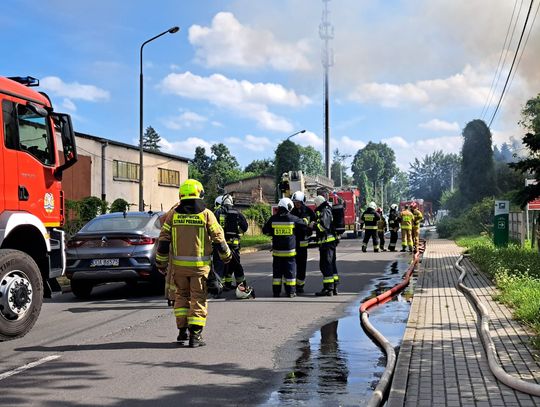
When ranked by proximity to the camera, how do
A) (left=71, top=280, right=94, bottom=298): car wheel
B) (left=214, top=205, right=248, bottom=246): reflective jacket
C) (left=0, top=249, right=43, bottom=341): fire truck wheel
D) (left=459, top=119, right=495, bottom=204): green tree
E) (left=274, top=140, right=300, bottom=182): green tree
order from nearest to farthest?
(left=0, top=249, right=43, bottom=341): fire truck wheel < (left=71, top=280, right=94, bottom=298): car wheel < (left=214, top=205, right=248, bottom=246): reflective jacket < (left=459, top=119, right=495, bottom=204): green tree < (left=274, top=140, right=300, bottom=182): green tree

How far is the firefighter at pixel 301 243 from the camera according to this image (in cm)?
1155

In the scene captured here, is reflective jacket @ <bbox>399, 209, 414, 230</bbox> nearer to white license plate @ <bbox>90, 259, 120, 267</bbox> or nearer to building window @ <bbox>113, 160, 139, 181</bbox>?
white license plate @ <bbox>90, 259, 120, 267</bbox>

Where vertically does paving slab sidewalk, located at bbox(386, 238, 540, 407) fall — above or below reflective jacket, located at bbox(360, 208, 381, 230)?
below

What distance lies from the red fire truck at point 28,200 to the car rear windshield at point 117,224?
2.98 meters

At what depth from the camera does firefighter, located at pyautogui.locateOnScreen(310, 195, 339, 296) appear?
11.2 metres

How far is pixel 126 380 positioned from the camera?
213 inches

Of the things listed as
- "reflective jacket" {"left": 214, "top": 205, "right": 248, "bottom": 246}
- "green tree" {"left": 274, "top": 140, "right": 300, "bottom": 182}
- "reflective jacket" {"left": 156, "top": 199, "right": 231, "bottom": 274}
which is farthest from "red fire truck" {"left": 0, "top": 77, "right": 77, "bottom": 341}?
"green tree" {"left": 274, "top": 140, "right": 300, "bottom": 182}

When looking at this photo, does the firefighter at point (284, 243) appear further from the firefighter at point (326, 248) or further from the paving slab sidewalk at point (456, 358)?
the paving slab sidewalk at point (456, 358)

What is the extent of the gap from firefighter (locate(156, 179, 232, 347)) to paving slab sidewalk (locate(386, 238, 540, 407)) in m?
2.24

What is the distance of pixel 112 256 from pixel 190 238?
408cm

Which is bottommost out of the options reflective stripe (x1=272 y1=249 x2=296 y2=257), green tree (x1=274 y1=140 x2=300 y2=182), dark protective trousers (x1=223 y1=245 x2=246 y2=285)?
dark protective trousers (x1=223 y1=245 x2=246 y2=285)

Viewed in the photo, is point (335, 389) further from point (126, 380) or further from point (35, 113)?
point (35, 113)

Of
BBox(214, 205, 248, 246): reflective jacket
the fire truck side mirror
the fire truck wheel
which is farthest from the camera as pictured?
BBox(214, 205, 248, 246): reflective jacket

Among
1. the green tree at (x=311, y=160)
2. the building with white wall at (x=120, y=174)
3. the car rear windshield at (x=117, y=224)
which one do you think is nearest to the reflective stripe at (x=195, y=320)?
the car rear windshield at (x=117, y=224)
